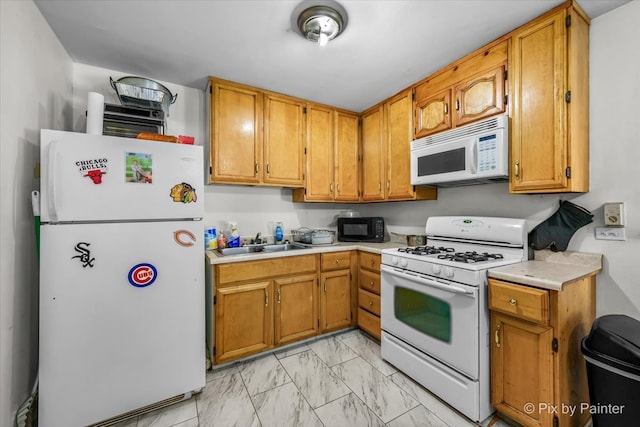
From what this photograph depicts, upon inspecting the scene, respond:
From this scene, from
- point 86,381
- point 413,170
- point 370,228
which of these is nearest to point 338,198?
point 370,228

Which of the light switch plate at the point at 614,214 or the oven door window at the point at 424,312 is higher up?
the light switch plate at the point at 614,214

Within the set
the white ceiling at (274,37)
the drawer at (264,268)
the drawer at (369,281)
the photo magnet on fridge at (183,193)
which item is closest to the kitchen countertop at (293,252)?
the drawer at (264,268)

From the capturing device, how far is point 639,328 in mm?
1182

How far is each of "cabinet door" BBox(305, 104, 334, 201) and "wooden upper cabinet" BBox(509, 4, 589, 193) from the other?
63.7 inches

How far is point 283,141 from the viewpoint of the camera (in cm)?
261

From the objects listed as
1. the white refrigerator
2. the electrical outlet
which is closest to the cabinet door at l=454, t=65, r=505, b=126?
the electrical outlet

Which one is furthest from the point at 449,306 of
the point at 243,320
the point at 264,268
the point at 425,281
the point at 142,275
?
the point at 142,275

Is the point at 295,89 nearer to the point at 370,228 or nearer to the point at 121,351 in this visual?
the point at 370,228

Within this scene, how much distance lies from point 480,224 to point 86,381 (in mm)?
2611

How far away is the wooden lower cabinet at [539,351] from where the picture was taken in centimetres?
128

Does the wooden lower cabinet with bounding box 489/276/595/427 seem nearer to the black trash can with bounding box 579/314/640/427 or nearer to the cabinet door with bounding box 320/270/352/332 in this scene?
the black trash can with bounding box 579/314/640/427

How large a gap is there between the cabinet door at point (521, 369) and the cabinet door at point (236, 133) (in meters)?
2.11

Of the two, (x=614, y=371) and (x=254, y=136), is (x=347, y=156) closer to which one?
(x=254, y=136)

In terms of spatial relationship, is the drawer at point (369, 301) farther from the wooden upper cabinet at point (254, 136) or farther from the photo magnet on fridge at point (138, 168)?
the photo magnet on fridge at point (138, 168)
